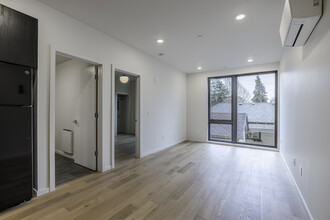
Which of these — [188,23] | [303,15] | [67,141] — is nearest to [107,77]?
[188,23]

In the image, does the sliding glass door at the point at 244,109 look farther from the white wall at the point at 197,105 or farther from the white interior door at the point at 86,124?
the white interior door at the point at 86,124

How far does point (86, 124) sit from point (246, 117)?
191 inches

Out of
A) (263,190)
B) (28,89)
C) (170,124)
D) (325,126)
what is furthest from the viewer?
(170,124)

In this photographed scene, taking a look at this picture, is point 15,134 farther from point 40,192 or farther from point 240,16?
point 240,16

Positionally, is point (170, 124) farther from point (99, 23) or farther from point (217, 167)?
point (99, 23)

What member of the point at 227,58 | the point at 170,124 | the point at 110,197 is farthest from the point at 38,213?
the point at 227,58

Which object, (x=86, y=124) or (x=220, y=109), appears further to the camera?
(x=220, y=109)

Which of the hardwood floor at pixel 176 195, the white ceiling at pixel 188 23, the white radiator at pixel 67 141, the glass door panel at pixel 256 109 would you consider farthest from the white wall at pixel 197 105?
the white radiator at pixel 67 141

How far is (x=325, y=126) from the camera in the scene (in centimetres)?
139

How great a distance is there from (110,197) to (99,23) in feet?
9.20

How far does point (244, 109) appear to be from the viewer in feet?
17.1

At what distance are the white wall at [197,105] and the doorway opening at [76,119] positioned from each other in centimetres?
385

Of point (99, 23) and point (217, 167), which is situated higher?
point (99, 23)

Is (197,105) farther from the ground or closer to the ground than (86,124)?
farther from the ground
